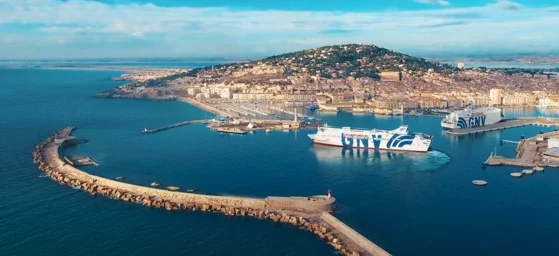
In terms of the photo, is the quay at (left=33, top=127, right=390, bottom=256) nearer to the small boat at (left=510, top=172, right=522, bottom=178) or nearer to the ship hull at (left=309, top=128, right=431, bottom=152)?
the small boat at (left=510, top=172, right=522, bottom=178)

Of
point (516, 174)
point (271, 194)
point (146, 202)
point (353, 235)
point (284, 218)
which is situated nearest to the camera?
point (353, 235)

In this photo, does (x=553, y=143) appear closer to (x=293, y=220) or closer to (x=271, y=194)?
(x=271, y=194)

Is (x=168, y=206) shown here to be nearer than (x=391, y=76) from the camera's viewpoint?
Yes

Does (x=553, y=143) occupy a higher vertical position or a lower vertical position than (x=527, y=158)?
higher

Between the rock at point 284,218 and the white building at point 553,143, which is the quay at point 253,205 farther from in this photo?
the white building at point 553,143

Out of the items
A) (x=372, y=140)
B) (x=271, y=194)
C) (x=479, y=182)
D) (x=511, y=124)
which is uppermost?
(x=372, y=140)

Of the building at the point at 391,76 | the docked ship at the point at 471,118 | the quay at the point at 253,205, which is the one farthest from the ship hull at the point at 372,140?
the building at the point at 391,76

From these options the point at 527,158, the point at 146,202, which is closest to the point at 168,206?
the point at 146,202
